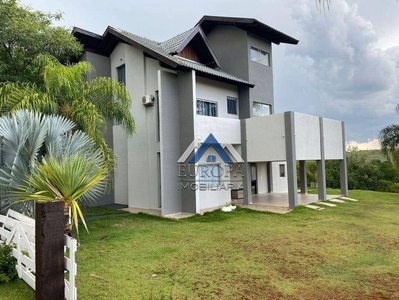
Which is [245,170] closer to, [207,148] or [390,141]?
[207,148]

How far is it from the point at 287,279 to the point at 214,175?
9181mm

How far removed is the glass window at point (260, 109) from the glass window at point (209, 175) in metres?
4.84

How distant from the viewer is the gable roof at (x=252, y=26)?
16516mm

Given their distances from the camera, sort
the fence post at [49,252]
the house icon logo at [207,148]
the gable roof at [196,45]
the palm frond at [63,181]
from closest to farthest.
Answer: the fence post at [49,252]
the palm frond at [63,181]
the house icon logo at [207,148]
the gable roof at [196,45]

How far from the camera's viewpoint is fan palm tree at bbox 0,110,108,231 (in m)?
5.44

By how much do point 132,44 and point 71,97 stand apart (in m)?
5.71

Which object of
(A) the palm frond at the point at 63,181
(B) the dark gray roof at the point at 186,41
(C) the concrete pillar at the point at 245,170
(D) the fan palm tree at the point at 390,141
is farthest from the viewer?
(D) the fan palm tree at the point at 390,141

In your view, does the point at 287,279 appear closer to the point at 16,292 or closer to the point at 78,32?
the point at 16,292

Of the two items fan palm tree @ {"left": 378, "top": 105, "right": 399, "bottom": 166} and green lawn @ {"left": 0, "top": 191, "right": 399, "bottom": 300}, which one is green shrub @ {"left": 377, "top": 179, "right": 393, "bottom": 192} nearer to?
fan palm tree @ {"left": 378, "top": 105, "right": 399, "bottom": 166}

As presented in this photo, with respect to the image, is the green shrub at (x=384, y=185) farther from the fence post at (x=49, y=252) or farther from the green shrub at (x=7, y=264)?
the green shrub at (x=7, y=264)

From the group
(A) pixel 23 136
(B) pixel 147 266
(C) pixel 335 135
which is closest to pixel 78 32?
(A) pixel 23 136

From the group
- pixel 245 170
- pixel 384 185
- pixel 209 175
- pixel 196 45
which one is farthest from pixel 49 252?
pixel 384 185

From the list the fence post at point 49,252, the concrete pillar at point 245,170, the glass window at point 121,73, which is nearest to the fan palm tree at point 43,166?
the fence post at point 49,252

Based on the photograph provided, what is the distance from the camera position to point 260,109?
17625 millimetres
